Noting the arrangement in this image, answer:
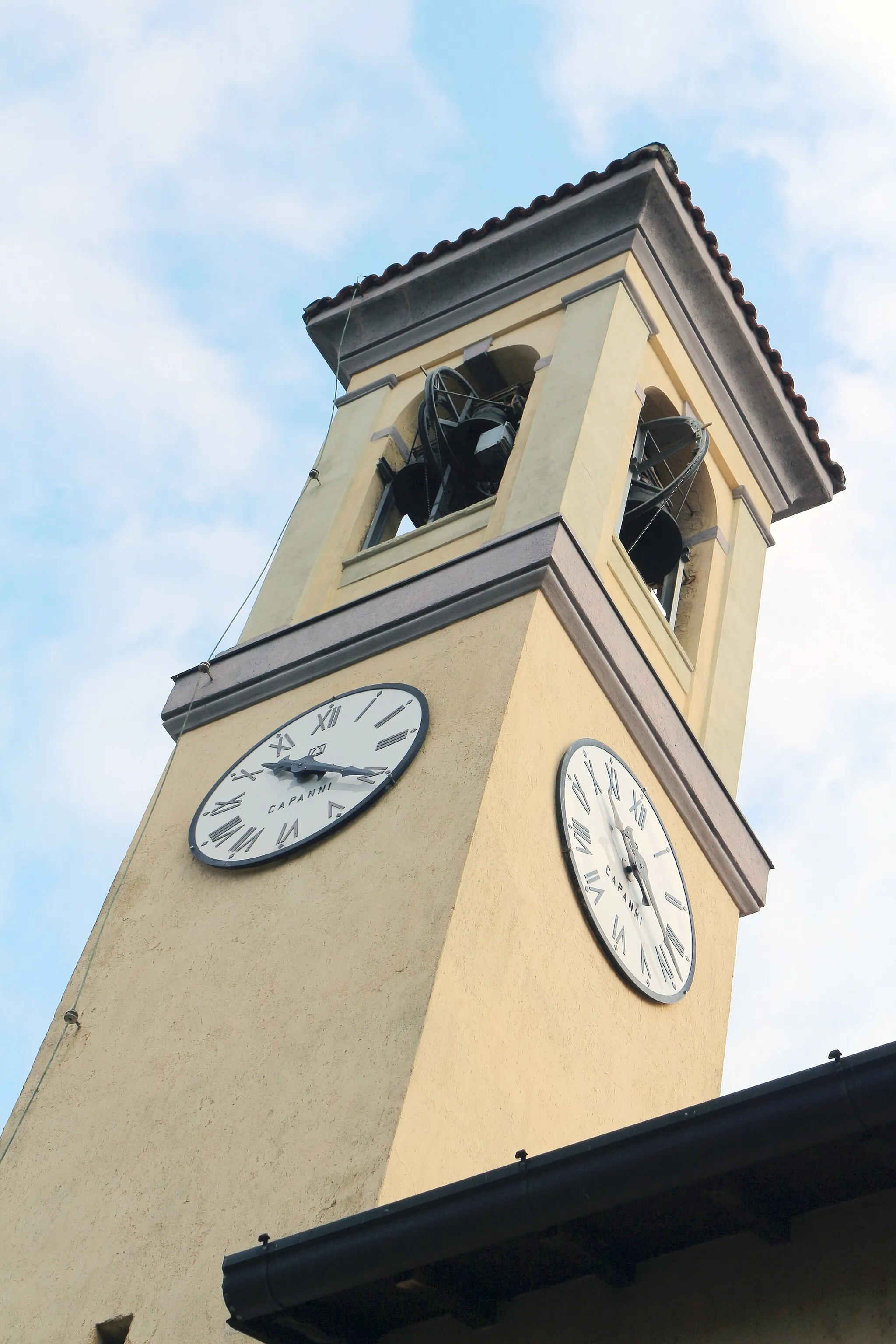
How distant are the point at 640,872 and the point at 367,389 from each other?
4.65m

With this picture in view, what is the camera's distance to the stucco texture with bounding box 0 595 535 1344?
647 centimetres

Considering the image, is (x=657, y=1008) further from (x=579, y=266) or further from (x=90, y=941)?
(x=579, y=266)

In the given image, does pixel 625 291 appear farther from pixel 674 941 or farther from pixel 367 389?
pixel 674 941

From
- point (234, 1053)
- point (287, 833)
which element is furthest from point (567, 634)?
point (234, 1053)

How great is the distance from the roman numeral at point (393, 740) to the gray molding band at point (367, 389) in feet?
13.9

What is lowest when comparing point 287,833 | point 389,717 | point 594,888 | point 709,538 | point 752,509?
point 287,833

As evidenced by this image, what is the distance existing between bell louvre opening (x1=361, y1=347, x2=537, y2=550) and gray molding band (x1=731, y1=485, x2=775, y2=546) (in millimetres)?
1532

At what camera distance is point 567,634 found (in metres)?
8.91

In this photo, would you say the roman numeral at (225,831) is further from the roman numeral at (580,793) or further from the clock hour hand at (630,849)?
the clock hour hand at (630,849)

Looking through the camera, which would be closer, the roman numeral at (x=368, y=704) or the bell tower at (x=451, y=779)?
the bell tower at (x=451, y=779)

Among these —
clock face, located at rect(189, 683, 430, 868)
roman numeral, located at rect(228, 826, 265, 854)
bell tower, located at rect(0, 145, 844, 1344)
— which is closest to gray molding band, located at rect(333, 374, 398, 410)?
bell tower, located at rect(0, 145, 844, 1344)

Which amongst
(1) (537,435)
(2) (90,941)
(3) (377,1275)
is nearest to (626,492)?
(1) (537,435)

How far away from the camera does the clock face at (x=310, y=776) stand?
810 cm

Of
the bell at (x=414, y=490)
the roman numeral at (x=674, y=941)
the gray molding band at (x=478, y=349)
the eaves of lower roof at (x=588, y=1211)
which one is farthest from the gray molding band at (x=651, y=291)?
the eaves of lower roof at (x=588, y=1211)
